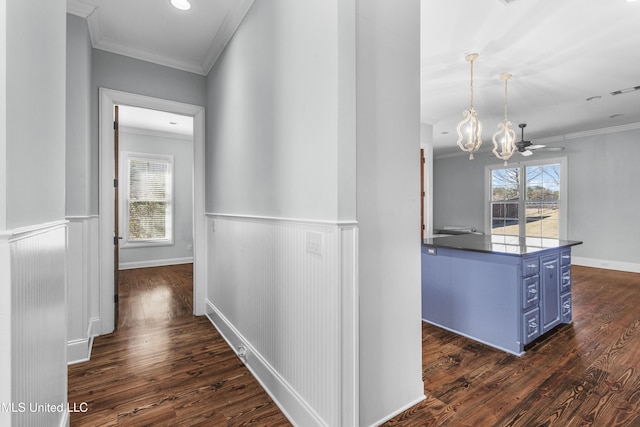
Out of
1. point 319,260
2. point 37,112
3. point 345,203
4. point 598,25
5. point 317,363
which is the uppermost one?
point 598,25

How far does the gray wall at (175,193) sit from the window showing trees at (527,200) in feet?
24.2

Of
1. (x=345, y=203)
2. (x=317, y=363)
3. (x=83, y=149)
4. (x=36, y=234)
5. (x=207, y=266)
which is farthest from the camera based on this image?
(x=207, y=266)

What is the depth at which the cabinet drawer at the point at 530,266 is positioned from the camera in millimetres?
2432

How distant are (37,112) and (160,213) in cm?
560

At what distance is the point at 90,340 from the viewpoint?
8.46 ft

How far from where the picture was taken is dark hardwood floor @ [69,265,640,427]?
5.60 ft

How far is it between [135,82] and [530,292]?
163 inches

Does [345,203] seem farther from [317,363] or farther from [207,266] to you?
[207,266]

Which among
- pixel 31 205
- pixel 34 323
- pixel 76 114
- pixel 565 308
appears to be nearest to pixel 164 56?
pixel 76 114

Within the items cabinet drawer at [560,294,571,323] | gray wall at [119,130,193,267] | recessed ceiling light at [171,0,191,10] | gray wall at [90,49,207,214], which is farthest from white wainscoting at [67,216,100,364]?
cabinet drawer at [560,294,571,323]

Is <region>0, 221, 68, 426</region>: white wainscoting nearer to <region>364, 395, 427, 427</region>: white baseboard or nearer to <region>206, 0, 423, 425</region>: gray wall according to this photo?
<region>206, 0, 423, 425</region>: gray wall

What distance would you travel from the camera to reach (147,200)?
600 centimetres

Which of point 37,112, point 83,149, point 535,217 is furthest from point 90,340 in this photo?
point 535,217

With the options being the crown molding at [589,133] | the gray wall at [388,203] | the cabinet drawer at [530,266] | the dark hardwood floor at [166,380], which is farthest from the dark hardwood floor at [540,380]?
the crown molding at [589,133]
